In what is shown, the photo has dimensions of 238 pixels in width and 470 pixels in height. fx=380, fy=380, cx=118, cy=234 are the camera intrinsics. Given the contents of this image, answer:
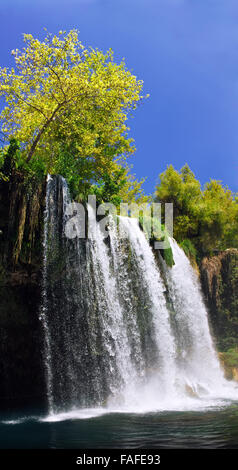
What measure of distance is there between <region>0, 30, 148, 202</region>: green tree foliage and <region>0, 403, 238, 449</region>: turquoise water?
862cm

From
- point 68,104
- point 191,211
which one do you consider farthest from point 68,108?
point 191,211

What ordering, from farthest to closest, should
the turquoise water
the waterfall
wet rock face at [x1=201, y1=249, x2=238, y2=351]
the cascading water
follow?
wet rock face at [x1=201, y1=249, x2=238, y2=351]
the waterfall
the cascading water
the turquoise water

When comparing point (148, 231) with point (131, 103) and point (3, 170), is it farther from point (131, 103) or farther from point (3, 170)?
point (131, 103)

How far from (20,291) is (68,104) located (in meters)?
11.1

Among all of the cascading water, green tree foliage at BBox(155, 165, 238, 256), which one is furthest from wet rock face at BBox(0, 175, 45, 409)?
green tree foliage at BBox(155, 165, 238, 256)

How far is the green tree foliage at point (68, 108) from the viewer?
18964mm

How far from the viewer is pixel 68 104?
2006 centimetres

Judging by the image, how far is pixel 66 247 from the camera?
13.8 m

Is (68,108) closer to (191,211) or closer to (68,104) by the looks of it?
(68,104)

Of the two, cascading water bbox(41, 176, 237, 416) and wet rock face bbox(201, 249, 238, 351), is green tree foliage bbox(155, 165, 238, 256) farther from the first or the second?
cascading water bbox(41, 176, 237, 416)

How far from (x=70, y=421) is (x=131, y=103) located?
18.7 metres

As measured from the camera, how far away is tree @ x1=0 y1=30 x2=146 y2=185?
62.2 ft
